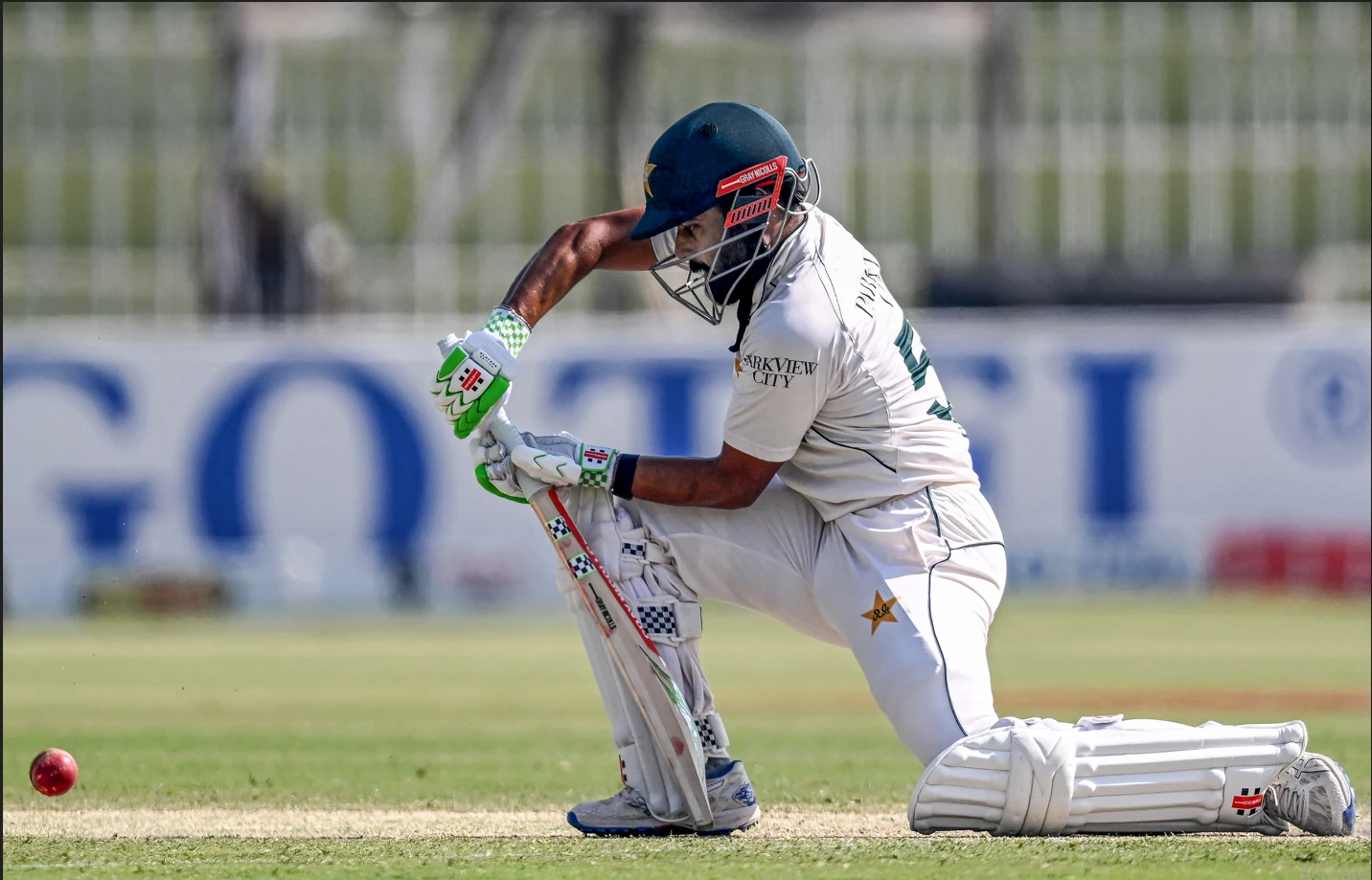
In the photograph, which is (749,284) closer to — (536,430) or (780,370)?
(780,370)

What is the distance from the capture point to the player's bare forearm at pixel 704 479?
5523 mm

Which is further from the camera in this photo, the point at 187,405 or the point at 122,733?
the point at 187,405

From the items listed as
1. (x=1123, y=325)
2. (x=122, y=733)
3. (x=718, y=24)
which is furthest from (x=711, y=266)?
(x=718, y=24)

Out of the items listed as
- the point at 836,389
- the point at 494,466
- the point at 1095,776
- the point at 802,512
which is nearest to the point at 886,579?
the point at 802,512

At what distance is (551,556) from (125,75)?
9167 mm

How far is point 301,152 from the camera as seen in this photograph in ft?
68.3

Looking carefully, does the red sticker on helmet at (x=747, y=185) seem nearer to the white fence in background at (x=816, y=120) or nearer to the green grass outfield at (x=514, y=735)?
the green grass outfield at (x=514, y=735)

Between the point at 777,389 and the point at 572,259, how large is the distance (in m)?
0.86

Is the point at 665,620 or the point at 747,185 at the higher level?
the point at 747,185

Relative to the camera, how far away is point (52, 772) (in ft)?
19.9

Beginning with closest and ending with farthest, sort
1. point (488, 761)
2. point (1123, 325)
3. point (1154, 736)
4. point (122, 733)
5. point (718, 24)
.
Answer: point (1154, 736) → point (488, 761) → point (122, 733) → point (1123, 325) → point (718, 24)

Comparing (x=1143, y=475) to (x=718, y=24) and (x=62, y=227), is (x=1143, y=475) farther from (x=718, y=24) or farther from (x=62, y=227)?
(x=62, y=227)

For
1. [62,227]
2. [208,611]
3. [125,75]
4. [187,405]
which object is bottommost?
[208,611]

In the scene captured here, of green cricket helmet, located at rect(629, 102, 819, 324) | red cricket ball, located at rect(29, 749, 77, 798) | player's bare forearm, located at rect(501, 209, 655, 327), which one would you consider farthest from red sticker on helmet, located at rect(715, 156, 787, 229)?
red cricket ball, located at rect(29, 749, 77, 798)
